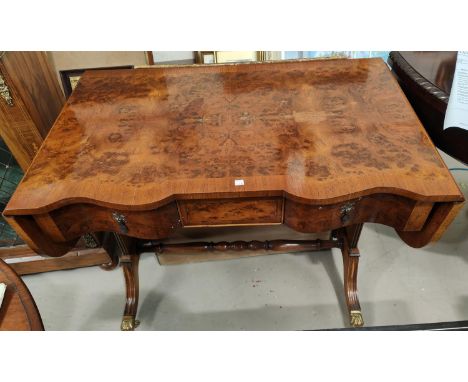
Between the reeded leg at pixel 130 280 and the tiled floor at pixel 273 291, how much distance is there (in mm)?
69

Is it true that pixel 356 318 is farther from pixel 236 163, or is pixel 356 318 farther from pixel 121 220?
pixel 121 220

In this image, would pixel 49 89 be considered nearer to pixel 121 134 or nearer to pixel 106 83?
pixel 106 83

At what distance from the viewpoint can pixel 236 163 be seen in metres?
0.97

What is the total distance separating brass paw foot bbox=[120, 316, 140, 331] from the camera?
5.02ft

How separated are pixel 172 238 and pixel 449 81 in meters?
1.35

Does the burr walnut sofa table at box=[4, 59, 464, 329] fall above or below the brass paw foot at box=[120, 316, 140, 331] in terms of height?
above

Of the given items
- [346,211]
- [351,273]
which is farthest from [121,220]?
[351,273]

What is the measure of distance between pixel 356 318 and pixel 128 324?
3.24 feet

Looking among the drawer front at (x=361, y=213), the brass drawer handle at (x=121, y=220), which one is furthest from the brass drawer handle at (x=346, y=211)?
the brass drawer handle at (x=121, y=220)

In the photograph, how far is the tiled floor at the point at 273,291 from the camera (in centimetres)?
157

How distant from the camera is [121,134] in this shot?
1090mm

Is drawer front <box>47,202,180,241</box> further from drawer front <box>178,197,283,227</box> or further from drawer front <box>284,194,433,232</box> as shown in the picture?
drawer front <box>284,194,433,232</box>

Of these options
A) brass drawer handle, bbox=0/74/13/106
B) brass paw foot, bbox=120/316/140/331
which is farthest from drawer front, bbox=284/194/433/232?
brass drawer handle, bbox=0/74/13/106

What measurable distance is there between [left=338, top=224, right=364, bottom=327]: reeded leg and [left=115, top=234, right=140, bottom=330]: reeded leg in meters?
0.95
